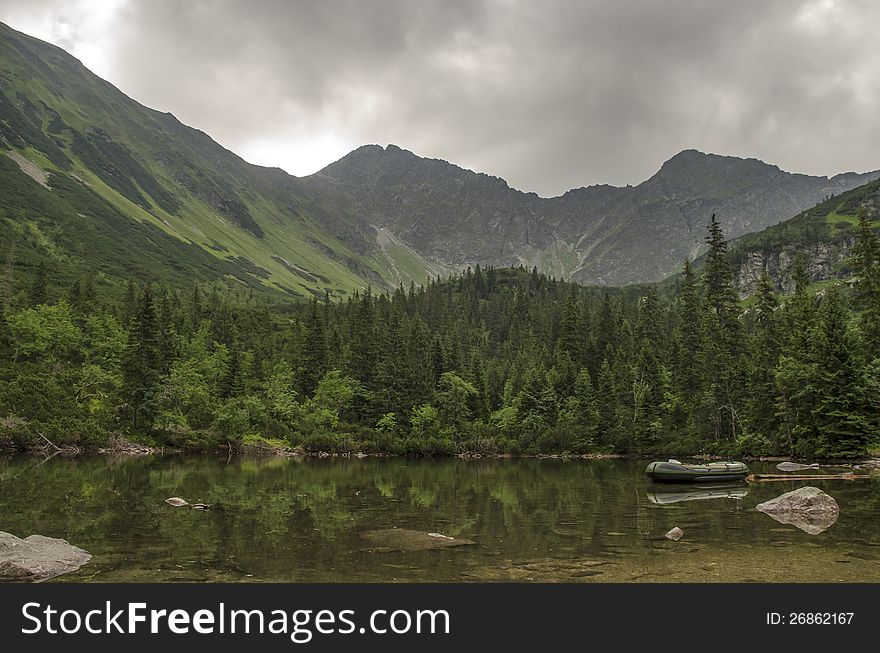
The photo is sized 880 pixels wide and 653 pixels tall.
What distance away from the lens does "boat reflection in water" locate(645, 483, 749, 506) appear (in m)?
35.1

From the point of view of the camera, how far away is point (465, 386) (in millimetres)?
95438

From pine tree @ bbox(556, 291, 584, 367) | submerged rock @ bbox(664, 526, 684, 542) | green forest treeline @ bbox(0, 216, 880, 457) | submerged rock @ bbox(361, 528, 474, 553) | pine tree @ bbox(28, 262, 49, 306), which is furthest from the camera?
pine tree @ bbox(28, 262, 49, 306)

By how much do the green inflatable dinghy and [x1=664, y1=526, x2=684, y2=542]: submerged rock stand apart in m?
21.4

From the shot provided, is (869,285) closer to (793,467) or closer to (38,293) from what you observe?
(793,467)

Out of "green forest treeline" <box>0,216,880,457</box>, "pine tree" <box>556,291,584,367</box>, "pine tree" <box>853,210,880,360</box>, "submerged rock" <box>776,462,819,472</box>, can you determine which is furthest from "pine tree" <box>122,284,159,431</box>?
"pine tree" <box>853,210,880,360</box>

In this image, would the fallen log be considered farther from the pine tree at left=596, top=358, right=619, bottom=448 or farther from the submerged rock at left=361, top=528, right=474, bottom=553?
the pine tree at left=596, top=358, right=619, bottom=448

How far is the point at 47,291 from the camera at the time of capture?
458 ft

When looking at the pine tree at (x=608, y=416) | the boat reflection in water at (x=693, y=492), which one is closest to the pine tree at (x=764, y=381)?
the pine tree at (x=608, y=416)

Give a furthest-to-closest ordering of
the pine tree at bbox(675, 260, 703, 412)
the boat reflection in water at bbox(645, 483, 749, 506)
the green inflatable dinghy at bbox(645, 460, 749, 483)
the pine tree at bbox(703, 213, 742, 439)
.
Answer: the pine tree at bbox(675, 260, 703, 412), the pine tree at bbox(703, 213, 742, 439), the green inflatable dinghy at bbox(645, 460, 749, 483), the boat reflection in water at bbox(645, 483, 749, 506)

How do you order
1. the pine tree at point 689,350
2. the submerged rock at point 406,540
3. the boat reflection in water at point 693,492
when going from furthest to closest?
the pine tree at point 689,350, the boat reflection in water at point 693,492, the submerged rock at point 406,540

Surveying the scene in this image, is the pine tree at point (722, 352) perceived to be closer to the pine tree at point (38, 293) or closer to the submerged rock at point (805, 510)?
the submerged rock at point (805, 510)

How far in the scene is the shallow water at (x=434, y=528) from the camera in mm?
17359

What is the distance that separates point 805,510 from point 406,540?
18579mm

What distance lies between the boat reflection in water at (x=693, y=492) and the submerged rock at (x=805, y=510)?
627 centimetres
